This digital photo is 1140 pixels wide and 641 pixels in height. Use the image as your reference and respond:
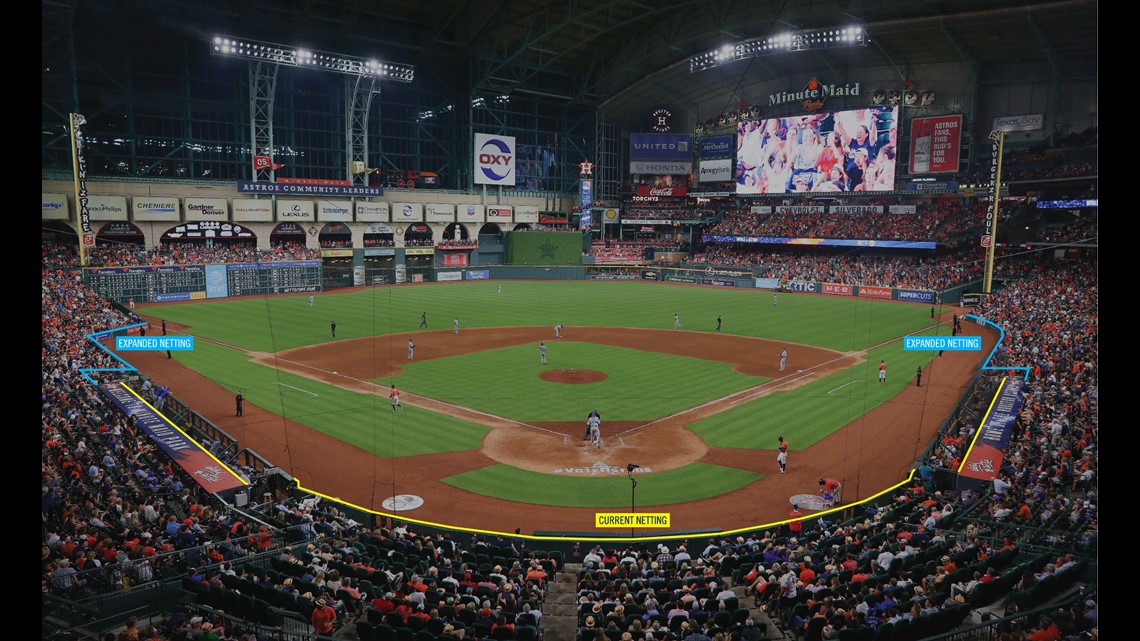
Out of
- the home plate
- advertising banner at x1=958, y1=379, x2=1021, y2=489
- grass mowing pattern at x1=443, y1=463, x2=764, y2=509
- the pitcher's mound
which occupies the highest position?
advertising banner at x1=958, y1=379, x2=1021, y2=489

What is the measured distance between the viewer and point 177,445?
21.2 m

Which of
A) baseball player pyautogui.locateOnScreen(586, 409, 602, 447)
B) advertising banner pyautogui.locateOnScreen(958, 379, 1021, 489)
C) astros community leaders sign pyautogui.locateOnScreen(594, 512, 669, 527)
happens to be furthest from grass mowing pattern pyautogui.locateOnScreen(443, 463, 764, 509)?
advertising banner pyautogui.locateOnScreen(958, 379, 1021, 489)

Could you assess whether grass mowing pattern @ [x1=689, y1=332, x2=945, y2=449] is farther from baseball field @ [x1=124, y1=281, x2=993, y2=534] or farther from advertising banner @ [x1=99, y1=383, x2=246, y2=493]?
advertising banner @ [x1=99, y1=383, x2=246, y2=493]

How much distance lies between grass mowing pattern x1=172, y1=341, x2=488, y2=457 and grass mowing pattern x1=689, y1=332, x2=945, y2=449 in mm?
9442

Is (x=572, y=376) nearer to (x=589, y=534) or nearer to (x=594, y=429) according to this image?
(x=594, y=429)

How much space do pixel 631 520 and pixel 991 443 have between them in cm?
1119

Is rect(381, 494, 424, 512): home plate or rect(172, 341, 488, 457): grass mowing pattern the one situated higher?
rect(172, 341, 488, 457): grass mowing pattern

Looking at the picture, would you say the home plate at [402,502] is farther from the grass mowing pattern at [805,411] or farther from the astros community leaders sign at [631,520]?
the grass mowing pattern at [805,411]

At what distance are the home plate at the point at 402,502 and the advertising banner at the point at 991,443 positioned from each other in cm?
1549

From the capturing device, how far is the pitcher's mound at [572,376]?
115ft

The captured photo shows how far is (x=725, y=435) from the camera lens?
26562 mm

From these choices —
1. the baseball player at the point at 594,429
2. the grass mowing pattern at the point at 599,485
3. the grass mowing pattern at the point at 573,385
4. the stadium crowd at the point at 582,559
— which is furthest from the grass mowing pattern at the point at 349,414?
the stadium crowd at the point at 582,559

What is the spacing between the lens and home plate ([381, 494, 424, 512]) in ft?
66.1
